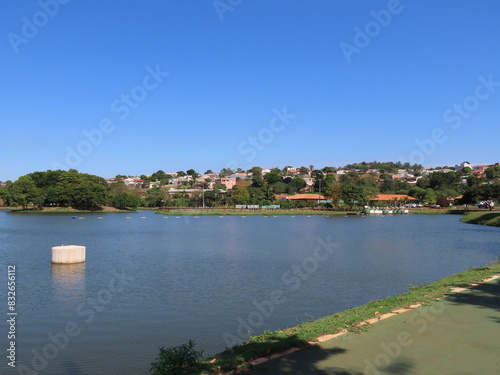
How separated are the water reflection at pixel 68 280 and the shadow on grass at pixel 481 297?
13.0m

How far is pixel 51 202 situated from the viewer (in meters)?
102

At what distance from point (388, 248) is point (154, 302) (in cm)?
2196

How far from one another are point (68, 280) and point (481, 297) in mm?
16304

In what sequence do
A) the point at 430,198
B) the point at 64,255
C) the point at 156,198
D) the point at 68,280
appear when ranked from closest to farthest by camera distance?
the point at 68,280
the point at 64,255
the point at 430,198
the point at 156,198

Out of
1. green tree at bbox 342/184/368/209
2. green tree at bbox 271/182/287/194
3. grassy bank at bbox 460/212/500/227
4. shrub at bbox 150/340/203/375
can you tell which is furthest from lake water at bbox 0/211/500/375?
green tree at bbox 271/182/287/194

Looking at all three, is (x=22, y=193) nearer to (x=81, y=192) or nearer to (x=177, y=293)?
(x=81, y=192)

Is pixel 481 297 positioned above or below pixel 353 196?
below

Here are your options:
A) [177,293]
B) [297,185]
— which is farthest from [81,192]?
[297,185]

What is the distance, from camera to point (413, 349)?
277 inches

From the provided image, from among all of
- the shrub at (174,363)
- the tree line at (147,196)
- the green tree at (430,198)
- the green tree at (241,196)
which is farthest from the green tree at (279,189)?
the shrub at (174,363)

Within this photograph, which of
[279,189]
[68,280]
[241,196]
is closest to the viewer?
[68,280]

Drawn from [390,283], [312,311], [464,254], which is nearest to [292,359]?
[312,311]

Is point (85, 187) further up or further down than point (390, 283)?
further up

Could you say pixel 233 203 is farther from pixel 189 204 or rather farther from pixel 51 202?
pixel 51 202
